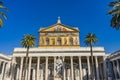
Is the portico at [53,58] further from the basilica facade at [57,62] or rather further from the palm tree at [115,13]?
the palm tree at [115,13]

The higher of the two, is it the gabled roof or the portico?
the gabled roof

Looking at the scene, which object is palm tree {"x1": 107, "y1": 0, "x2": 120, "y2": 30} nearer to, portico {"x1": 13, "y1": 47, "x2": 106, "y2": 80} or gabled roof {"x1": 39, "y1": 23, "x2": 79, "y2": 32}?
portico {"x1": 13, "y1": 47, "x2": 106, "y2": 80}

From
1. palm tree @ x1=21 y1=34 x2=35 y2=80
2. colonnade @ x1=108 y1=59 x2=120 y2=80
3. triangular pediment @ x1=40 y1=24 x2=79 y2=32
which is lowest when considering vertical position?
colonnade @ x1=108 y1=59 x2=120 y2=80

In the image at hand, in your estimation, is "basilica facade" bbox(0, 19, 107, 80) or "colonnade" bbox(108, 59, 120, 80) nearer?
"colonnade" bbox(108, 59, 120, 80)

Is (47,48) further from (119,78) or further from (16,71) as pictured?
(119,78)

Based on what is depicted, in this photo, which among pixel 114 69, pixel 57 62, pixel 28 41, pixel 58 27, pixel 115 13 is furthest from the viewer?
pixel 58 27

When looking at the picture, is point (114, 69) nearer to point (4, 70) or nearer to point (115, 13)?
point (115, 13)

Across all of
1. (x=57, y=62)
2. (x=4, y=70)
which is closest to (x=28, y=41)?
(x=57, y=62)

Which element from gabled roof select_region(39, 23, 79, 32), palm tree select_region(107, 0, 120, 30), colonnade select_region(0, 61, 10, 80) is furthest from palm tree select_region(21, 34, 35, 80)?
palm tree select_region(107, 0, 120, 30)

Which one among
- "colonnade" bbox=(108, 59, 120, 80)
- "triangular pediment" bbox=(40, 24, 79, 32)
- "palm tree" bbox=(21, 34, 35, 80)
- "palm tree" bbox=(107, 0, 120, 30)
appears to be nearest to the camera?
"palm tree" bbox=(107, 0, 120, 30)

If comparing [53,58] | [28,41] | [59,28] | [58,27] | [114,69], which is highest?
[58,27]

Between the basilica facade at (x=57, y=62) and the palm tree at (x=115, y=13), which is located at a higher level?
the palm tree at (x=115, y=13)

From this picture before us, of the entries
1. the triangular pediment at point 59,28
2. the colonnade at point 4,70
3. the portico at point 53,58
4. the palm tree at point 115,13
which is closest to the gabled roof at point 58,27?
the triangular pediment at point 59,28

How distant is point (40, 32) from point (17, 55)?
12.9m
